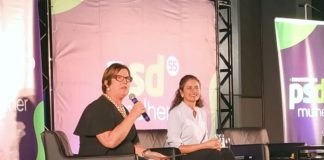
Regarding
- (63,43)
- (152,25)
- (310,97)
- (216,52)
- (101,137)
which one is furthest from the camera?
(310,97)

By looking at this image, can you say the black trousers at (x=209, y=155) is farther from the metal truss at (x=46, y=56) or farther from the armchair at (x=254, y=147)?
the metal truss at (x=46, y=56)

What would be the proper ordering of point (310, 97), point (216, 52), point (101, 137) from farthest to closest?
point (310, 97) < point (216, 52) < point (101, 137)

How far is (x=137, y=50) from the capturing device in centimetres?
683

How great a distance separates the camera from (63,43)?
609 centimetres

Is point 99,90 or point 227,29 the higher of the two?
point 227,29

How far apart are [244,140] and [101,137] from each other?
10.3ft

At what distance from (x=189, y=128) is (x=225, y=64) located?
341 centimetres

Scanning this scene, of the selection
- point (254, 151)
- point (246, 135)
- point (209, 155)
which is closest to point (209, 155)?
point (209, 155)

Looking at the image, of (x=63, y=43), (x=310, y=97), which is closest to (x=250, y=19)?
(x=310, y=97)

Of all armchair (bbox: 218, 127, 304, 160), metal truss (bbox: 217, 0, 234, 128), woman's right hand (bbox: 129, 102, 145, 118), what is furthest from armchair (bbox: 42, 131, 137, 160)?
metal truss (bbox: 217, 0, 234, 128)

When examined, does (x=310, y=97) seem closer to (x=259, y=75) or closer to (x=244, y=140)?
(x=259, y=75)

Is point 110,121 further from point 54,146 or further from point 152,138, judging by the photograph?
point 152,138

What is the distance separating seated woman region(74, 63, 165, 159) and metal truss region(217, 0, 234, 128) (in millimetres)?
4174

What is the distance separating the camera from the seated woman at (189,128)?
473cm
